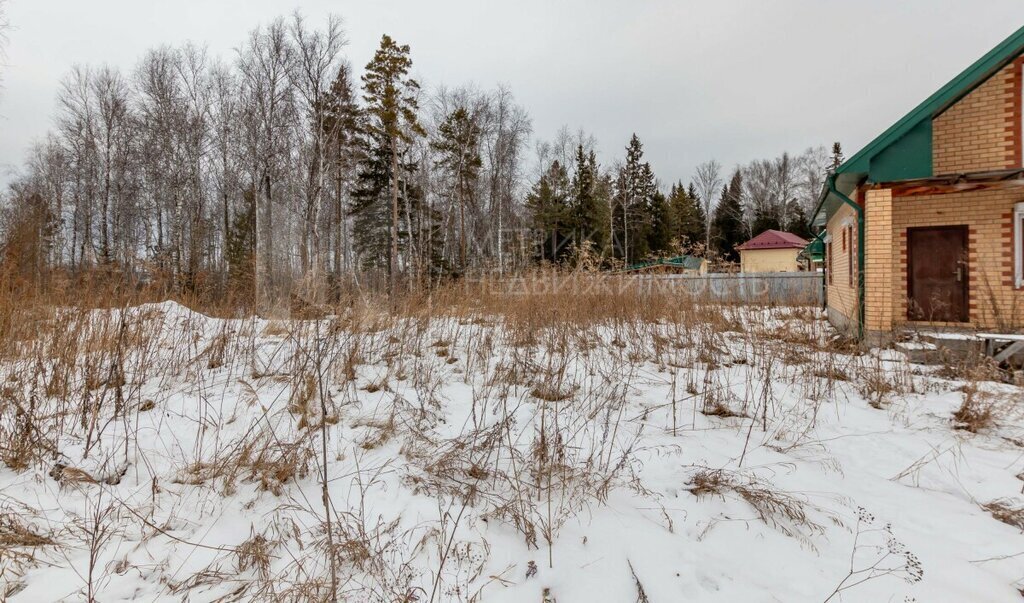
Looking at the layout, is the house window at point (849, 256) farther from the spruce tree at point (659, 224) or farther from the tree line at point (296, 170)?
the spruce tree at point (659, 224)

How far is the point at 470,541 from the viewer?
184 cm

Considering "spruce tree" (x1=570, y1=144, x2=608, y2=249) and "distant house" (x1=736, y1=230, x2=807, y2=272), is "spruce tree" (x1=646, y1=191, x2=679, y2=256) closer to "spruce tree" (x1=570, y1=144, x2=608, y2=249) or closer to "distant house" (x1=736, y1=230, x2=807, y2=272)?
"spruce tree" (x1=570, y1=144, x2=608, y2=249)

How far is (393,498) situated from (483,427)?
85 cm

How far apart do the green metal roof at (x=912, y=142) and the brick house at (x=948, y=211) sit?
16 millimetres

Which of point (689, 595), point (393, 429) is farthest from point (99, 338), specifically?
point (689, 595)

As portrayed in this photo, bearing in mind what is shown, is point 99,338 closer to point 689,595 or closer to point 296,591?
point 296,591

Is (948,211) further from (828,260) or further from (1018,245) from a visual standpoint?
(828,260)

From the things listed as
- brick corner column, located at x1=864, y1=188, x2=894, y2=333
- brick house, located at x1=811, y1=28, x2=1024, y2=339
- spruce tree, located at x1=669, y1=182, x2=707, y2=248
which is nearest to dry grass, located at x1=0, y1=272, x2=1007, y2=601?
brick corner column, located at x1=864, y1=188, x2=894, y2=333

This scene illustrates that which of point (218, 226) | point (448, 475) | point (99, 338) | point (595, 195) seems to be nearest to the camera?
point (448, 475)

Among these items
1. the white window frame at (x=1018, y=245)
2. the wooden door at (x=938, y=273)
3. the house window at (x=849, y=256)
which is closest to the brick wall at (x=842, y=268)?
the house window at (x=849, y=256)

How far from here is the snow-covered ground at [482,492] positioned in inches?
64.2

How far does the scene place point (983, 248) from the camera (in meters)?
6.75

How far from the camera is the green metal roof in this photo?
6.22 meters

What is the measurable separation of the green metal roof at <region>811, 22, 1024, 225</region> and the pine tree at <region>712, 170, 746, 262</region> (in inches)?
1373
